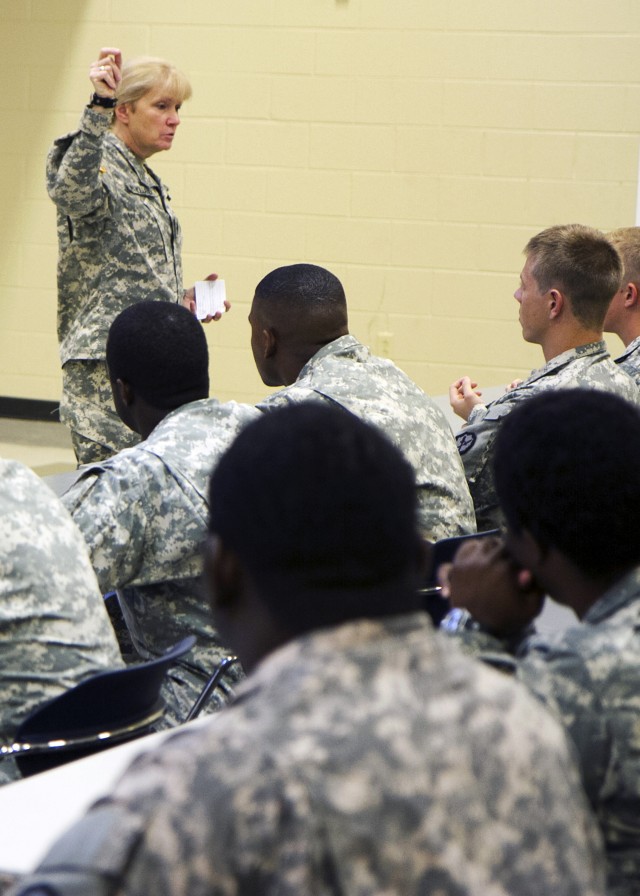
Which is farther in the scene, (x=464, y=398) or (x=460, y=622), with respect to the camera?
(x=464, y=398)

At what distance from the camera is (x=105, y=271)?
4328 mm

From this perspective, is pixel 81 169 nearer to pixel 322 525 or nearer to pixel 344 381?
pixel 344 381

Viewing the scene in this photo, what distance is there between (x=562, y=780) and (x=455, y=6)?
5.27 metres

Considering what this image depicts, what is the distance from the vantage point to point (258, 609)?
2.85ft

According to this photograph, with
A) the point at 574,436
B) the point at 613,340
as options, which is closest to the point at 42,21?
the point at 613,340

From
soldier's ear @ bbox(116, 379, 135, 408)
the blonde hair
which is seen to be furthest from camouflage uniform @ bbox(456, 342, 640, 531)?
the blonde hair

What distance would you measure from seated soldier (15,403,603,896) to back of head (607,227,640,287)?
113 inches

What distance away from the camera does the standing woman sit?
4266 mm

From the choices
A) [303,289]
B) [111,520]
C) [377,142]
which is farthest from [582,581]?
[377,142]

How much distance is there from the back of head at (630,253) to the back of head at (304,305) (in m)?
1.14

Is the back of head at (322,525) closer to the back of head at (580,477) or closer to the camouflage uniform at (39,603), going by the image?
the back of head at (580,477)

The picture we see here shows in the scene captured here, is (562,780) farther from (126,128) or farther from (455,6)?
(455,6)

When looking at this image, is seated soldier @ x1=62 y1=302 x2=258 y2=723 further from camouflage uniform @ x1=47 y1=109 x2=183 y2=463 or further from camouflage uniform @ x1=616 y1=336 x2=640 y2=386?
camouflage uniform @ x1=47 y1=109 x2=183 y2=463

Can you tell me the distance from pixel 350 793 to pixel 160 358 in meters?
1.52
